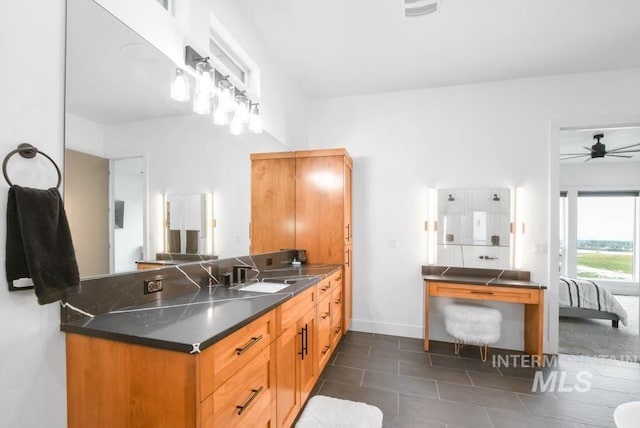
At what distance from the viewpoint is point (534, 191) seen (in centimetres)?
315

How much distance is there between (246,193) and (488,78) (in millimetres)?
2945

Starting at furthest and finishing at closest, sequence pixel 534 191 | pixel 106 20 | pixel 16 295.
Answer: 1. pixel 534 191
2. pixel 106 20
3. pixel 16 295

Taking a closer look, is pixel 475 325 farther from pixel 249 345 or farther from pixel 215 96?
pixel 215 96

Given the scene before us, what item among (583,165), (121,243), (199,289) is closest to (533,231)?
(199,289)

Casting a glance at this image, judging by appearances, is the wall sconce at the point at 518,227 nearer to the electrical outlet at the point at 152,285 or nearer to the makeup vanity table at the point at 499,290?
the makeup vanity table at the point at 499,290

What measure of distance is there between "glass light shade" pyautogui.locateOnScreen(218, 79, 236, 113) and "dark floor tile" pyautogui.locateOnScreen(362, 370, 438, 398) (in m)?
2.48

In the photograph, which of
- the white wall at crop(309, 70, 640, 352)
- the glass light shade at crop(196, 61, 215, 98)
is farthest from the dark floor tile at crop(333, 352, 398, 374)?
the glass light shade at crop(196, 61, 215, 98)

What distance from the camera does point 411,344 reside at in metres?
3.23

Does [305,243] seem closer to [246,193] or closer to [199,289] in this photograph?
[246,193]

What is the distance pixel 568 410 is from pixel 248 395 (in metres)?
2.40

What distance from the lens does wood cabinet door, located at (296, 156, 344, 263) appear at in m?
3.20

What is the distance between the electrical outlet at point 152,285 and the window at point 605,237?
7.75 meters

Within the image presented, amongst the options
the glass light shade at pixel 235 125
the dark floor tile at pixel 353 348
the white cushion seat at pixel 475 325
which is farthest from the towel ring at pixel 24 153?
the white cushion seat at pixel 475 325

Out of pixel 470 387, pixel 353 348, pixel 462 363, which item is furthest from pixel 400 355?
pixel 470 387
